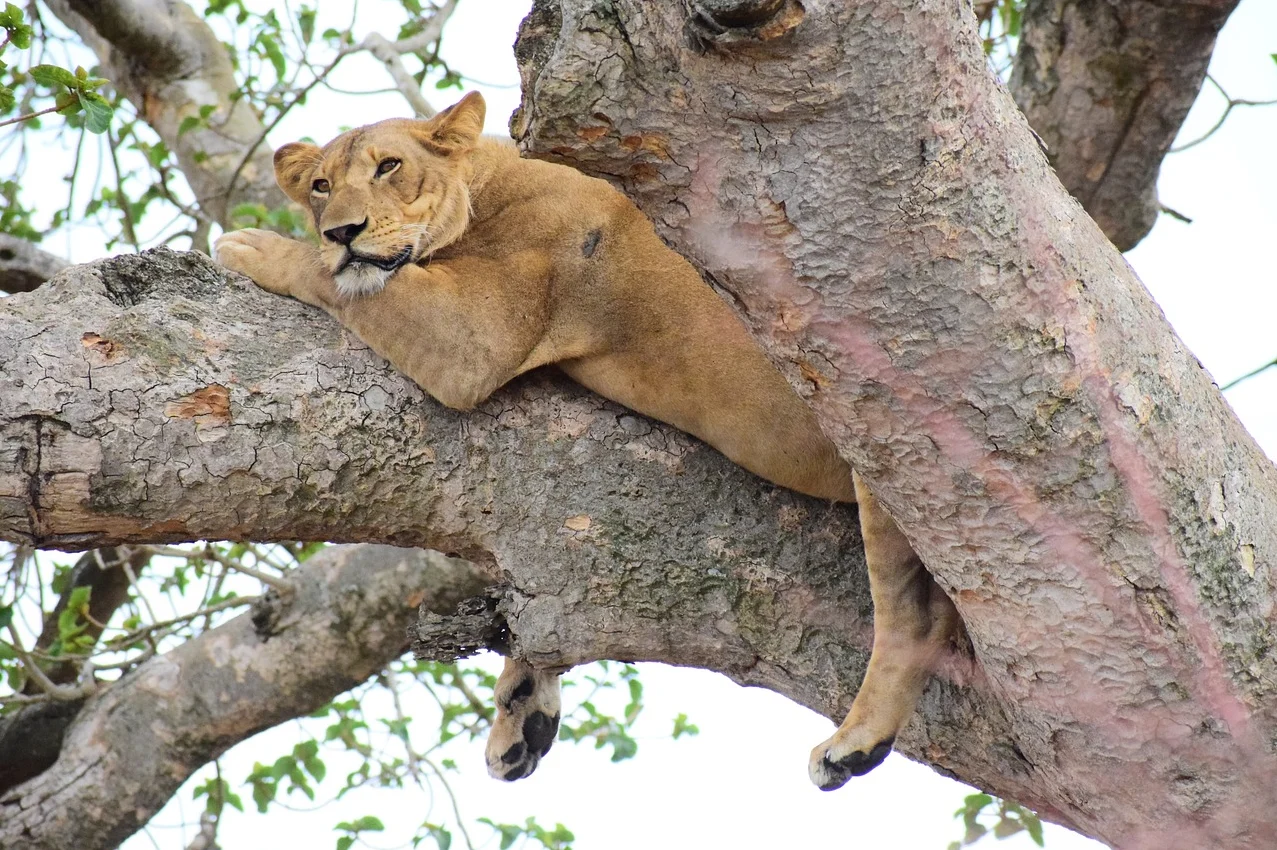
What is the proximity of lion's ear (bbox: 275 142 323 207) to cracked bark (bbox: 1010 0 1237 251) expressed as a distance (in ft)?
7.91

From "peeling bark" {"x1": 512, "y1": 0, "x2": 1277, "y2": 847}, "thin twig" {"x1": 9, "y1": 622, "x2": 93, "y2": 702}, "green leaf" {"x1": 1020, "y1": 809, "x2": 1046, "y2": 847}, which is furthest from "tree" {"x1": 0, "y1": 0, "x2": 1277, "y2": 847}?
"green leaf" {"x1": 1020, "y1": 809, "x2": 1046, "y2": 847}

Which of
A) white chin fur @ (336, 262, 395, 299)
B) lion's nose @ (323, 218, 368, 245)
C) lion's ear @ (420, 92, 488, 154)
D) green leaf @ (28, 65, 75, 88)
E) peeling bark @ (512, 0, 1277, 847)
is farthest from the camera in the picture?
lion's ear @ (420, 92, 488, 154)

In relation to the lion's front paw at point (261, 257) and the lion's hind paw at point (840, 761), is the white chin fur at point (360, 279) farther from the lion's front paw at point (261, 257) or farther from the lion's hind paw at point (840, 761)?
the lion's hind paw at point (840, 761)

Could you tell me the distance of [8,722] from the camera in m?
4.34

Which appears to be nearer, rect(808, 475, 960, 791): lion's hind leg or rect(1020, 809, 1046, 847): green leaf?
rect(808, 475, 960, 791): lion's hind leg

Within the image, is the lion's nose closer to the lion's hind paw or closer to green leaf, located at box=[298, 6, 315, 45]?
the lion's hind paw

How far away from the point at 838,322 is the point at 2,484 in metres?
1.55

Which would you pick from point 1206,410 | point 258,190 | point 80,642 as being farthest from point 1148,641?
point 258,190

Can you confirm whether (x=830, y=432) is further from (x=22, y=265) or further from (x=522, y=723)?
(x=22, y=265)

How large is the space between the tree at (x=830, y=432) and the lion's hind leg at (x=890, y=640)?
0.09 m

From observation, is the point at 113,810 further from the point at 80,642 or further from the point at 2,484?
the point at 2,484

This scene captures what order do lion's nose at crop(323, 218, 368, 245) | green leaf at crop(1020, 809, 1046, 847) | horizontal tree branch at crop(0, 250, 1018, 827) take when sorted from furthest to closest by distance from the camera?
1. green leaf at crop(1020, 809, 1046, 847)
2. lion's nose at crop(323, 218, 368, 245)
3. horizontal tree branch at crop(0, 250, 1018, 827)

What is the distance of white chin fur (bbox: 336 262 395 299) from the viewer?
2.92 meters

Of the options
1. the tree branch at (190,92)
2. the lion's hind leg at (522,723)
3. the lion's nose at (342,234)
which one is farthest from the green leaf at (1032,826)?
the tree branch at (190,92)
